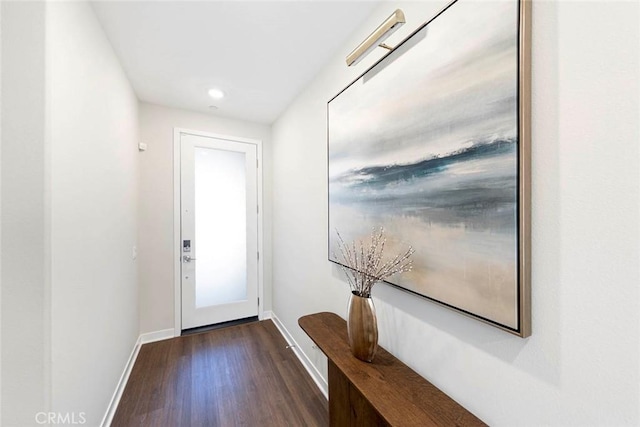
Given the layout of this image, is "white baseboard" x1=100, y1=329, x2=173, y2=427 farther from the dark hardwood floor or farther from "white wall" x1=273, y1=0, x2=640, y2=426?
"white wall" x1=273, y1=0, x2=640, y2=426

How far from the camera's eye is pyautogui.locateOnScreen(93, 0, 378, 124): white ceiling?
1.38 m

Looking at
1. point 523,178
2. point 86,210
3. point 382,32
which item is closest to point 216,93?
point 86,210

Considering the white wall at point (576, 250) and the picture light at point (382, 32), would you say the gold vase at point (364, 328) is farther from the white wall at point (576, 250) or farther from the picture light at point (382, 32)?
the picture light at point (382, 32)

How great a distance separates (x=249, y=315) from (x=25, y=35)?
2970 mm

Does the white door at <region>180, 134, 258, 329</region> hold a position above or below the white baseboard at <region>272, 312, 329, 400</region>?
above

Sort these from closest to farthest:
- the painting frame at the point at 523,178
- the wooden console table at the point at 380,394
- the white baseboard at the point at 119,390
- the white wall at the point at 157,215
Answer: the painting frame at the point at 523,178 → the wooden console table at the point at 380,394 → the white baseboard at the point at 119,390 → the white wall at the point at 157,215

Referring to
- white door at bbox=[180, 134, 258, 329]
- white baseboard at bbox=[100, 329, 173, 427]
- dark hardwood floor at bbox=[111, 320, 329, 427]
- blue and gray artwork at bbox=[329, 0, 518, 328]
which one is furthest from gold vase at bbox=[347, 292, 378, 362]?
white door at bbox=[180, 134, 258, 329]

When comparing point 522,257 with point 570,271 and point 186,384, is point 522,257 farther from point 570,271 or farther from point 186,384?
point 186,384

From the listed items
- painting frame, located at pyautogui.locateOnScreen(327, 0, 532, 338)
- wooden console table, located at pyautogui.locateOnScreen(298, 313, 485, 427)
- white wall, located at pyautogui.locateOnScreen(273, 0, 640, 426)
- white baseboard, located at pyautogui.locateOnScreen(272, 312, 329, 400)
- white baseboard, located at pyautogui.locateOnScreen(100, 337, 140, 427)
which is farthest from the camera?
white baseboard, located at pyautogui.locateOnScreen(272, 312, 329, 400)

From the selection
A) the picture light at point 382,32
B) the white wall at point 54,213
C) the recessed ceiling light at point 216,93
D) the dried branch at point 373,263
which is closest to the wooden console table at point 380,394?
the dried branch at point 373,263

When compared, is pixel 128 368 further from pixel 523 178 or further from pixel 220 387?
pixel 523 178

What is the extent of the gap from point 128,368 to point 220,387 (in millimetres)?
874

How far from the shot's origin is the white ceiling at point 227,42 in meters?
1.38

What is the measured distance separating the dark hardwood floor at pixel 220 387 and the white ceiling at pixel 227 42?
256cm
